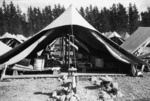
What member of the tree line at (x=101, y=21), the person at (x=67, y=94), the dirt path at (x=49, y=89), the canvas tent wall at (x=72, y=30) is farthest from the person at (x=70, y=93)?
the tree line at (x=101, y=21)

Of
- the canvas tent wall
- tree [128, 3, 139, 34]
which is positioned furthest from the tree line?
the canvas tent wall

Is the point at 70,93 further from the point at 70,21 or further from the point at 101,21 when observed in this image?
the point at 101,21

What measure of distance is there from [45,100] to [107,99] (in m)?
1.83

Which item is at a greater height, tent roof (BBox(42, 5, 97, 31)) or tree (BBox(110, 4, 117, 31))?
tree (BBox(110, 4, 117, 31))

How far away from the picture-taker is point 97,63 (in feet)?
33.9

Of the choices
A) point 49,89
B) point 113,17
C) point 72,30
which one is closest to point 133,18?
point 113,17

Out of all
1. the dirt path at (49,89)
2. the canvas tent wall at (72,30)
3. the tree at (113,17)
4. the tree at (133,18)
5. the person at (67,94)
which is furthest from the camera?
the tree at (113,17)

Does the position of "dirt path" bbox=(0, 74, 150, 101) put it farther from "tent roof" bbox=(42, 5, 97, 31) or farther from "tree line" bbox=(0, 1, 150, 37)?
"tree line" bbox=(0, 1, 150, 37)

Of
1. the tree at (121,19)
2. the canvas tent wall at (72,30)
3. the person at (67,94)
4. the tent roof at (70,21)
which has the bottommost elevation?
the person at (67,94)

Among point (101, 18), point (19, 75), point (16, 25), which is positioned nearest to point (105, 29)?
point (101, 18)

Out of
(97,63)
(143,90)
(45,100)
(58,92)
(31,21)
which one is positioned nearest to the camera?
(45,100)

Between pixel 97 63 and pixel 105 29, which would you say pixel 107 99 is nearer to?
pixel 97 63

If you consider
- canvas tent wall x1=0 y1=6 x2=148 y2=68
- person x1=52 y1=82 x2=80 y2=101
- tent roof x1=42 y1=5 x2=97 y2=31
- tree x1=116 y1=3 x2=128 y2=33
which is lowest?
person x1=52 y1=82 x2=80 y2=101

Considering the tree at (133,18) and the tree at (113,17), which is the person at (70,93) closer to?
the tree at (133,18)
